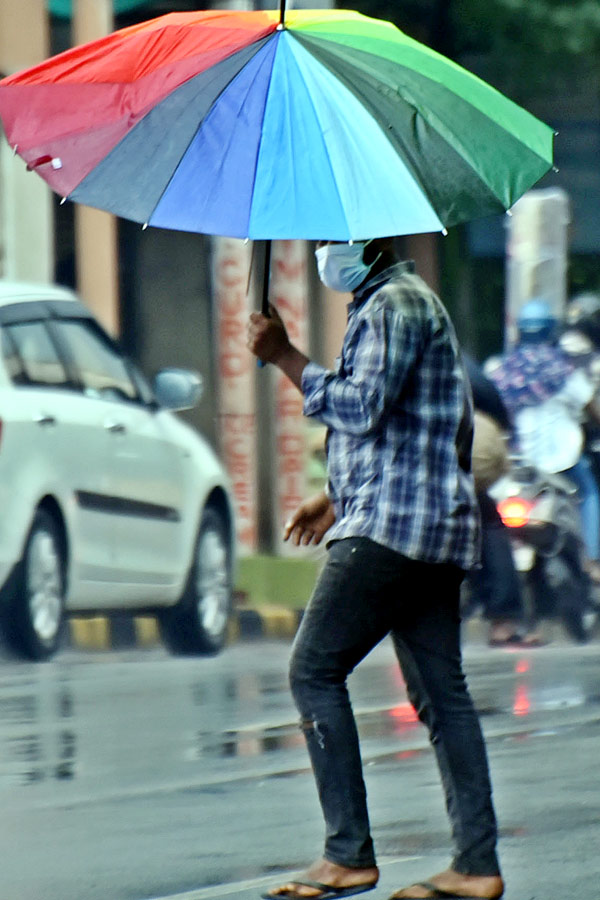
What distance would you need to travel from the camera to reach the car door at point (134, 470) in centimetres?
1257

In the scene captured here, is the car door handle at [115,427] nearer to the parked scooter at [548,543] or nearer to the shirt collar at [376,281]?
the parked scooter at [548,543]

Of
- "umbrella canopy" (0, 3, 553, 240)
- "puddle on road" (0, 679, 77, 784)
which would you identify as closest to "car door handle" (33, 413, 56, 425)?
"puddle on road" (0, 679, 77, 784)

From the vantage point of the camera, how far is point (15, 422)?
37.7 ft

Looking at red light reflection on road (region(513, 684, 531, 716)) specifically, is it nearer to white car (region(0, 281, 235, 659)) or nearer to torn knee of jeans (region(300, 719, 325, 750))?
white car (region(0, 281, 235, 659))

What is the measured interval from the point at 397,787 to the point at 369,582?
2.24 meters

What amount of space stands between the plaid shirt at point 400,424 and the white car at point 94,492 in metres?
5.80

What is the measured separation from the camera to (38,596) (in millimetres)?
11820

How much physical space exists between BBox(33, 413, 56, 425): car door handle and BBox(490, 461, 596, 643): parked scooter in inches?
112

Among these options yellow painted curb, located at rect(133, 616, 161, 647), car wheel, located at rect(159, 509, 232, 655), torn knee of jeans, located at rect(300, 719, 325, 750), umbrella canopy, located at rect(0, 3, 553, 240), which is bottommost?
yellow painted curb, located at rect(133, 616, 161, 647)

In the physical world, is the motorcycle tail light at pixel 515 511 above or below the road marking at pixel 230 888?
below

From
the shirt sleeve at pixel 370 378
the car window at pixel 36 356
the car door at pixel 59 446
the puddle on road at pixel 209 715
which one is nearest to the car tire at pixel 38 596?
the car door at pixel 59 446

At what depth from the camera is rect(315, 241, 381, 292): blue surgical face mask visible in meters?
5.82

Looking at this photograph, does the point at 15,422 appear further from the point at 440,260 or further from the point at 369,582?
the point at 440,260

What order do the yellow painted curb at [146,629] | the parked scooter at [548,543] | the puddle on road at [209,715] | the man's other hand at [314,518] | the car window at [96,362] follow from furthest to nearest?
the yellow painted curb at [146,629] < the parked scooter at [548,543] < the car window at [96,362] < the puddle on road at [209,715] < the man's other hand at [314,518]
